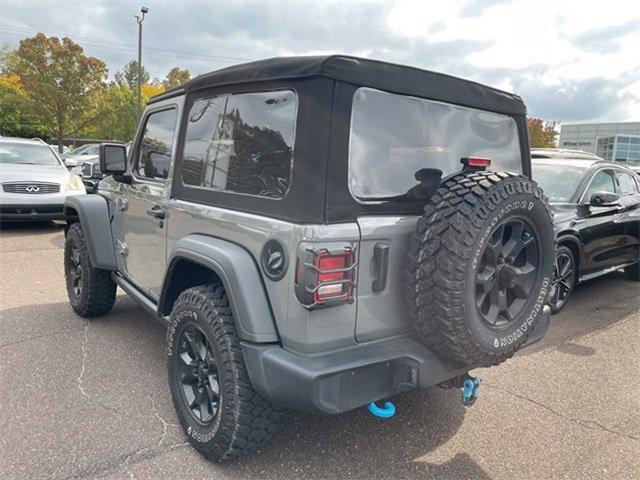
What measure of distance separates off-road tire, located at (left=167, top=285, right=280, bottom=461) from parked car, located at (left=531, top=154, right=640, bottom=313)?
3623 millimetres

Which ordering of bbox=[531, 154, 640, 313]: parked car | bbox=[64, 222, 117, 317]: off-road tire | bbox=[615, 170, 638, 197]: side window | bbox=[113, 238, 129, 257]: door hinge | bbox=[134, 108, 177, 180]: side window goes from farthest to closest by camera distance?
1. bbox=[615, 170, 638, 197]: side window
2. bbox=[531, 154, 640, 313]: parked car
3. bbox=[64, 222, 117, 317]: off-road tire
4. bbox=[113, 238, 129, 257]: door hinge
5. bbox=[134, 108, 177, 180]: side window

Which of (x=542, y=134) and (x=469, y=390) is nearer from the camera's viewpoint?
(x=469, y=390)

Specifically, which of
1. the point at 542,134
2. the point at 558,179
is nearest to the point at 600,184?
the point at 558,179

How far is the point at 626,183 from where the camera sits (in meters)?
6.07

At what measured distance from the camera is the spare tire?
6.72ft

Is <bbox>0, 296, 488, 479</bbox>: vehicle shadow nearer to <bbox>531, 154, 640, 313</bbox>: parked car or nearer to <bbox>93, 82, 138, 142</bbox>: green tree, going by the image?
<bbox>531, 154, 640, 313</bbox>: parked car

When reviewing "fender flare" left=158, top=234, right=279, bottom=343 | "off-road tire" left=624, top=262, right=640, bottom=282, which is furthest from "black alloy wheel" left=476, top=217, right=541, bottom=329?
"off-road tire" left=624, top=262, right=640, bottom=282

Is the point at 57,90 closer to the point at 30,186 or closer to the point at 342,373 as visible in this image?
the point at 30,186

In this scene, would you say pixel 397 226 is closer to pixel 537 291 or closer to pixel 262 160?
pixel 262 160

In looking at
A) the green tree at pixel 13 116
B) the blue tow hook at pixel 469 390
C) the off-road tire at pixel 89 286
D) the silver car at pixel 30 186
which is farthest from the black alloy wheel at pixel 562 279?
the green tree at pixel 13 116

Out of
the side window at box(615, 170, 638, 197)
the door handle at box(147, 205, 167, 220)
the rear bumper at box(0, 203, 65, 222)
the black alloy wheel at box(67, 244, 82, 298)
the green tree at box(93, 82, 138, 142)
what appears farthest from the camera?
the green tree at box(93, 82, 138, 142)

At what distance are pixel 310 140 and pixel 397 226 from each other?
564mm

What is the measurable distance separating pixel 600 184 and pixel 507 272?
13.1 feet

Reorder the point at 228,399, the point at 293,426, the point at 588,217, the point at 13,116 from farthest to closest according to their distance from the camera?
the point at 13,116 < the point at 588,217 < the point at 293,426 < the point at 228,399
